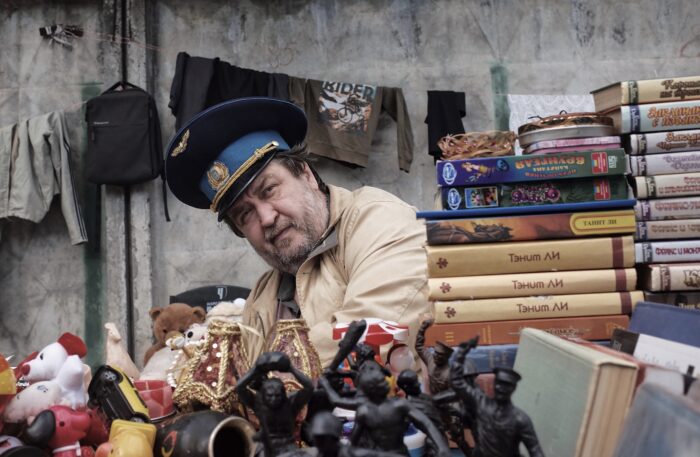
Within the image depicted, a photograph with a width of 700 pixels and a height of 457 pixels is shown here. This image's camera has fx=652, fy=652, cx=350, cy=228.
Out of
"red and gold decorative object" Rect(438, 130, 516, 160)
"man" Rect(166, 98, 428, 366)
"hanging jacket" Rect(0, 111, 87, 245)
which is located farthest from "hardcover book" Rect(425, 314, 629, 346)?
"hanging jacket" Rect(0, 111, 87, 245)

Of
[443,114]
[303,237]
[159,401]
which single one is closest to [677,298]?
[159,401]

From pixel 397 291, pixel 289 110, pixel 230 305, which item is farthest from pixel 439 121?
pixel 397 291

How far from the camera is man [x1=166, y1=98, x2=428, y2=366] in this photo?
1.91 m

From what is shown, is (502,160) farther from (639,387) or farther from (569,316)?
(639,387)

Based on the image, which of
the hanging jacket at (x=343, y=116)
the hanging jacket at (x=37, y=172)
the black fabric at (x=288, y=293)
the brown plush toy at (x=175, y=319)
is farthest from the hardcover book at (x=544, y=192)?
the hanging jacket at (x=37, y=172)

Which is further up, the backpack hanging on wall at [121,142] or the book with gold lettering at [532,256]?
the backpack hanging on wall at [121,142]

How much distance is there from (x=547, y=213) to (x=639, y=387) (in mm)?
549

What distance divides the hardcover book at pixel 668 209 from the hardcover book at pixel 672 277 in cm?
12

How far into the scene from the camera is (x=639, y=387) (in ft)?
2.34

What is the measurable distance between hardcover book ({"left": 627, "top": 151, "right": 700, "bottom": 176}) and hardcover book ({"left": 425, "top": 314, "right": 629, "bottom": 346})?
1.20 feet

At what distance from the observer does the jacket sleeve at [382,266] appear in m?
1.71

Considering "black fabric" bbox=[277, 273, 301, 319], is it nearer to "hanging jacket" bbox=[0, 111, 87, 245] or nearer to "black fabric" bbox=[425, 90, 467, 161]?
"black fabric" bbox=[425, 90, 467, 161]

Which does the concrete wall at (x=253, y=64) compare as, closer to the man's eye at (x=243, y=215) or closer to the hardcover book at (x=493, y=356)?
the man's eye at (x=243, y=215)

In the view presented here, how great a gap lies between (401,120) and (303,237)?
326 cm
